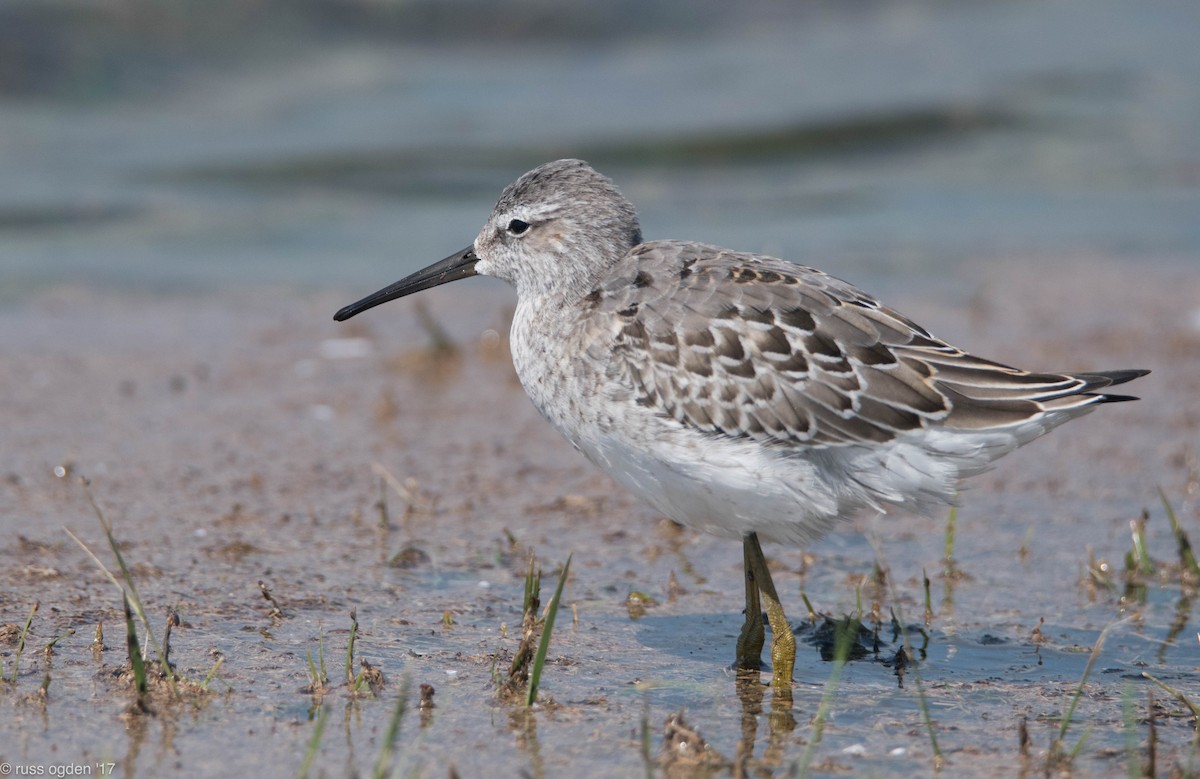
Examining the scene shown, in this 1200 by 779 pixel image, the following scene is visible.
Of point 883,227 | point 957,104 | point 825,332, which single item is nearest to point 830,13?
point 957,104

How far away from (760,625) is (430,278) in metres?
2.26

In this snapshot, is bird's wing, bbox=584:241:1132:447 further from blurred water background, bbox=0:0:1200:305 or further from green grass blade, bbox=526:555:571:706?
blurred water background, bbox=0:0:1200:305

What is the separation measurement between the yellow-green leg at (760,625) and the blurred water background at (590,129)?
267 inches

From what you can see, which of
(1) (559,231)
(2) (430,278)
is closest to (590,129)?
(2) (430,278)

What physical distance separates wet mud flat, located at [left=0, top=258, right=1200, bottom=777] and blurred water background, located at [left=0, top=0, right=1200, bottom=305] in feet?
9.55

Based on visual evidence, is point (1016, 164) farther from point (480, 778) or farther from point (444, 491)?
point (480, 778)

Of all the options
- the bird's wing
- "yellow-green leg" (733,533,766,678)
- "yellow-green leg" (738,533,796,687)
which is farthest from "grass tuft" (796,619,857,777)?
the bird's wing

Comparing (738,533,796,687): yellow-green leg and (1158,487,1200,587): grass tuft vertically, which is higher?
(1158,487,1200,587): grass tuft

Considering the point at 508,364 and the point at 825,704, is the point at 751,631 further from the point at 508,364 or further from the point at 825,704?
the point at 508,364

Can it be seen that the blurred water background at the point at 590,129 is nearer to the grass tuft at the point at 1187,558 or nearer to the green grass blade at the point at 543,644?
the grass tuft at the point at 1187,558

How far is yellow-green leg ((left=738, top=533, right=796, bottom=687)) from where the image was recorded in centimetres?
545

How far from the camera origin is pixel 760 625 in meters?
5.74

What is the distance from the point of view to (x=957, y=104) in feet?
55.6

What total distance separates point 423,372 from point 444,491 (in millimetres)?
2228
